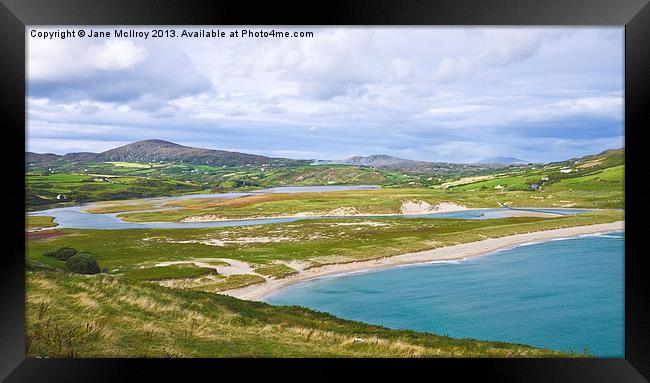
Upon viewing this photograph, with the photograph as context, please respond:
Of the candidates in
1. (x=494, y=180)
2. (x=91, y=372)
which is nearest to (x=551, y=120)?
(x=494, y=180)

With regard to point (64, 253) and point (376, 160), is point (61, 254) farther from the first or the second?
point (376, 160)

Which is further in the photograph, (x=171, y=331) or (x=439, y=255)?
(x=439, y=255)

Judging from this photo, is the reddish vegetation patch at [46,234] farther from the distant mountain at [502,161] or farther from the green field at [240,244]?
the distant mountain at [502,161]

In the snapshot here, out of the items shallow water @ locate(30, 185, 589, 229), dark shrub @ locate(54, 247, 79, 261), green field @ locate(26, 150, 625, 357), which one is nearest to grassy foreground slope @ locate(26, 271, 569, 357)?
green field @ locate(26, 150, 625, 357)

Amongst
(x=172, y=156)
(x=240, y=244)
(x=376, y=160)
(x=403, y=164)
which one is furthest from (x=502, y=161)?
(x=172, y=156)

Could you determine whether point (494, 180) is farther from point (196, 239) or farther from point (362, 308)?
point (196, 239)

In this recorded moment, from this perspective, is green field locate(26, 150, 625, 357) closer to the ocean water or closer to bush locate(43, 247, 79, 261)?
bush locate(43, 247, 79, 261)
